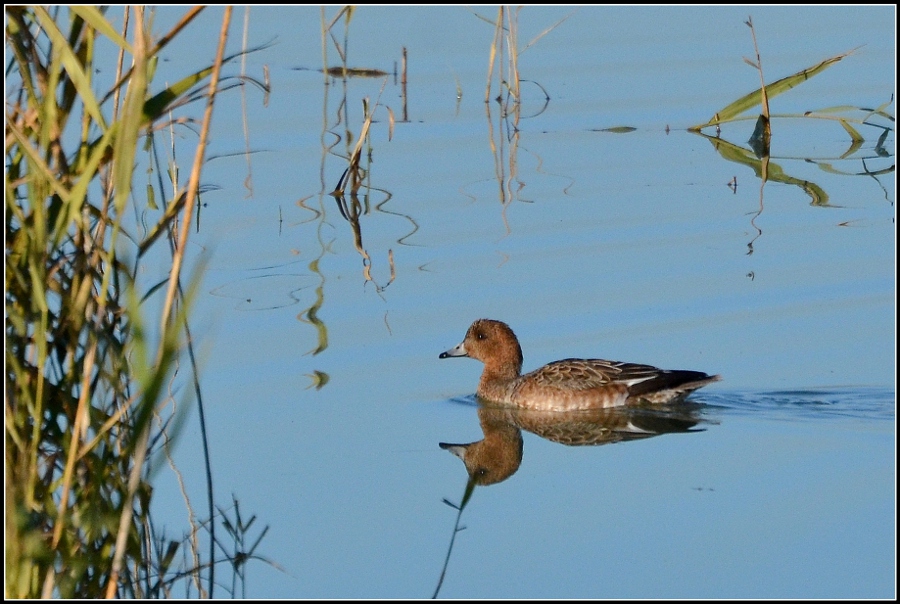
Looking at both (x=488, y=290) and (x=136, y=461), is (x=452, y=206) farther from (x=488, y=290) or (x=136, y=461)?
(x=136, y=461)

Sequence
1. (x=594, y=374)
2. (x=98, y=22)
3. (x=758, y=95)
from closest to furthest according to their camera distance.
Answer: (x=98, y=22), (x=594, y=374), (x=758, y=95)

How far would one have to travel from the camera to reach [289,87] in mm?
15641

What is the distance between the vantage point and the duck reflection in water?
24.8ft

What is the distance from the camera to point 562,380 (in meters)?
8.77

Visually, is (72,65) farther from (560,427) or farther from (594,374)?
(594,374)

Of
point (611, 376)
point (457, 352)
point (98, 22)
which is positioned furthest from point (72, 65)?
point (611, 376)

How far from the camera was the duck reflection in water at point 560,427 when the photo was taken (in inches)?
297

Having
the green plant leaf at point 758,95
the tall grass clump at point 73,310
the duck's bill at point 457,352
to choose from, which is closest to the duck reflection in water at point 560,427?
the duck's bill at point 457,352

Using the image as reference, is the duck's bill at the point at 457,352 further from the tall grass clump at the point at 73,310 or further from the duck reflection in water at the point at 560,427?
the tall grass clump at the point at 73,310

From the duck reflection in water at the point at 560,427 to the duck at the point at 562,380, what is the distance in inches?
2.8

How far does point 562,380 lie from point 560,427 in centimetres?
43

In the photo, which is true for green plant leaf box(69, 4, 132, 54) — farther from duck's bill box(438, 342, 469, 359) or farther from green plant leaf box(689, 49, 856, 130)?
green plant leaf box(689, 49, 856, 130)

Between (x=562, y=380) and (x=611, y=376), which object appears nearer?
(x=611, y=376)

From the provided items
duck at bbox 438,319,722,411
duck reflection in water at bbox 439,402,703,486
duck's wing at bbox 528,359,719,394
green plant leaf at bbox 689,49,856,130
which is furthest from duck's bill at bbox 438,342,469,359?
green plant leaf at bbox 689,49,856,130
